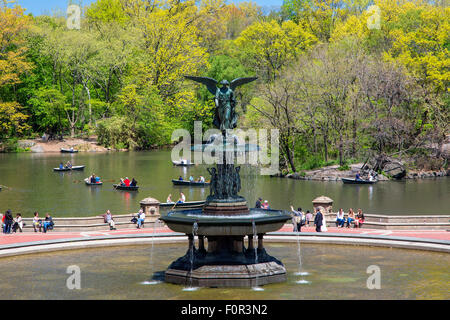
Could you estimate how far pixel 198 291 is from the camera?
1914cm

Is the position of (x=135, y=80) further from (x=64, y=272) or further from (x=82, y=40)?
(x=64, y=272)

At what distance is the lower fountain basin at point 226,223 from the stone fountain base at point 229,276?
1.00 meters

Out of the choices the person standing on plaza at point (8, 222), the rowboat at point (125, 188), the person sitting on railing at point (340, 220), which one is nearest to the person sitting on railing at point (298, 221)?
the person sitting on railing at point (340, 220)

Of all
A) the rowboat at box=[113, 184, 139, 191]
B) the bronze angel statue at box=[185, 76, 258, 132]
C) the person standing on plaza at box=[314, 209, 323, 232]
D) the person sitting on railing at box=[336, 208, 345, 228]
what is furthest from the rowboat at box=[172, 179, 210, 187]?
the bronze angel statue at box=[185, 76, 258, 132]

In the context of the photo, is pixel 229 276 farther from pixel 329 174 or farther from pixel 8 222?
pixel 329 174

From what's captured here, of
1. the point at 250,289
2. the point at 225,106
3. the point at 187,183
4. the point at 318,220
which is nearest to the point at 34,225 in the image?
the point at 318,220

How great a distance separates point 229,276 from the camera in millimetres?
19750

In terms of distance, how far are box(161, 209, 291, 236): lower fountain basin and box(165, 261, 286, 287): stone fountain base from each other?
1.00 metres

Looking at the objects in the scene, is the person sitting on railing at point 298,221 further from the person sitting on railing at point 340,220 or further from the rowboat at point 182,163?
the rowboat at point 182,163

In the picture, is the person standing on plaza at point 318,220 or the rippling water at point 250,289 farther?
the person standing on plaza at point 318,220

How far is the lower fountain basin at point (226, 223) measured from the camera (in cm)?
1962

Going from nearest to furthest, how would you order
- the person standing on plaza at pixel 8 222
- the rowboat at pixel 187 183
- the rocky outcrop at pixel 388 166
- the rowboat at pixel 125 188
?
the person standing on plaza at pixel 8 222 → the rowboat at pixel 125 188 → the rowboat at pixel 187 183 → the rocky outcrop at pixel 388 166

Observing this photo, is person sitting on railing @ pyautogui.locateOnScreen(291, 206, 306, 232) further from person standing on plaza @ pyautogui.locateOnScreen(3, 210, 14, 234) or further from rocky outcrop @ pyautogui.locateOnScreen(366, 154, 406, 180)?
rocky outcrop @ pyautogui.locateOnScreen(366, 154, 406, 180)

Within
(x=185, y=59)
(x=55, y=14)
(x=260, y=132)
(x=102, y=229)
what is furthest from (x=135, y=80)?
(x=102, y=229)
